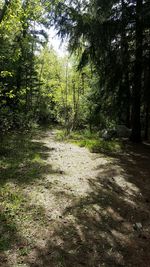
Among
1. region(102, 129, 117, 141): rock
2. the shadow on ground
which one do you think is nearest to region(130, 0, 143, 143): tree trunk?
region(102, 129, 117, 141): rock

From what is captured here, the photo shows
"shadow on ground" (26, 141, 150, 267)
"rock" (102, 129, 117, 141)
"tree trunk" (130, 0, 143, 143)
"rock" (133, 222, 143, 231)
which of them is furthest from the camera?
"rock" (102, 129, 117, 141)

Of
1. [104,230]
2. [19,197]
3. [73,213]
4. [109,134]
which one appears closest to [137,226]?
[104,230]

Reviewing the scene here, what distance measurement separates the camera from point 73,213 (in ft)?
15.5

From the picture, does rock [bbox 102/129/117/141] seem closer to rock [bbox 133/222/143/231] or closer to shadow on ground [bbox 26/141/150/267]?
shadow on ground [bbox 26/141/150/267]

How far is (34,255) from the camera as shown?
347cm

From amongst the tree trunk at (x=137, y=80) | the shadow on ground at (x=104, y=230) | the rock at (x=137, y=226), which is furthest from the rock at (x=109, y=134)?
the rock at (x=137, y=226)

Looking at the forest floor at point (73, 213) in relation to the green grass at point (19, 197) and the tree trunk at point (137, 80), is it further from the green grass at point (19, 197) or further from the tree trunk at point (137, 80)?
the tree trunk at point (137, 80)

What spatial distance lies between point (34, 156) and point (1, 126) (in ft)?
5.21

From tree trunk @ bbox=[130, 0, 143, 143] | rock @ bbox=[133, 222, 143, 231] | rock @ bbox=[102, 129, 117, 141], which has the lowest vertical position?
rock @ bbox=[133, 222, 143, 231]

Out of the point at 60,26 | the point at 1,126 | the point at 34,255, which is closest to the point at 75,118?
the point at 60,26

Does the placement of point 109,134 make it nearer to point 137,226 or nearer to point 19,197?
point 19,197

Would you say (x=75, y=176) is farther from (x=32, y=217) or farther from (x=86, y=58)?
(x=86, y=58)

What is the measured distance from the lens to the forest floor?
3.55 meters

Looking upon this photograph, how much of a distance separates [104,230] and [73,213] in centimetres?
69
